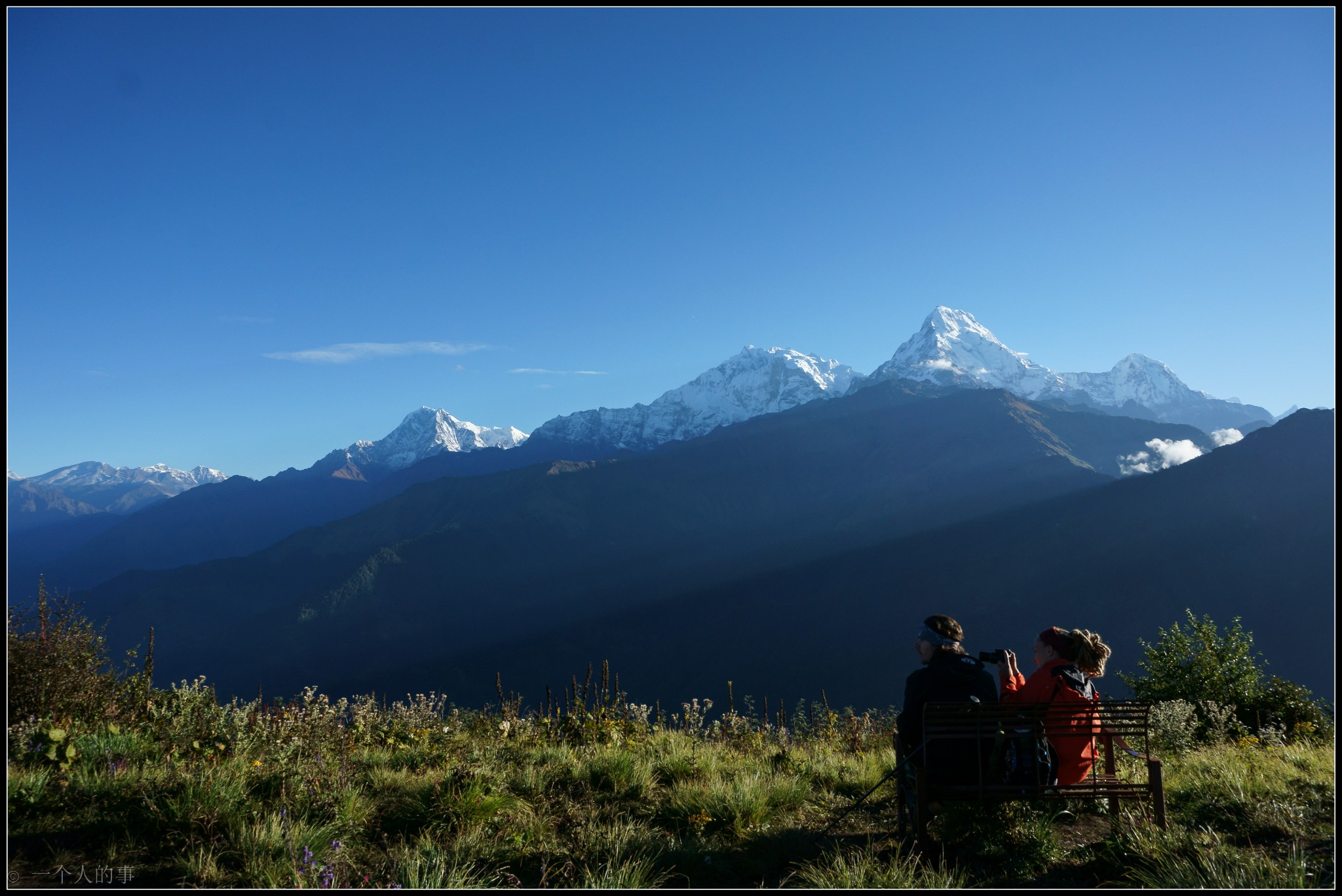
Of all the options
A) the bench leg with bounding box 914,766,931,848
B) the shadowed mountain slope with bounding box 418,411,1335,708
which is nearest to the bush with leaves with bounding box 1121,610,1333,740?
the bench leg with bounding box 914,766,931,848

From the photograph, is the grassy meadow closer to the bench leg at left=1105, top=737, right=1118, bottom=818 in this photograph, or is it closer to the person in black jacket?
the bench leg at left=1105, top=737, right=1118, bottom=818

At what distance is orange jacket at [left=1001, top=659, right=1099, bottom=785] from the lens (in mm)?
4652

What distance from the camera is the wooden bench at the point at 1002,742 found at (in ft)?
14.8

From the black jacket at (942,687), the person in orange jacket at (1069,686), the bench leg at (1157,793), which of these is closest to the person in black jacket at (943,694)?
the black jacket at (942,687)

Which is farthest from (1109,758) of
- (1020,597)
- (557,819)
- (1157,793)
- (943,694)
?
(1020,597)

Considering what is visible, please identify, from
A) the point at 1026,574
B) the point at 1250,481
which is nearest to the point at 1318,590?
the point at 1250,481

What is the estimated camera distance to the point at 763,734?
8523mm

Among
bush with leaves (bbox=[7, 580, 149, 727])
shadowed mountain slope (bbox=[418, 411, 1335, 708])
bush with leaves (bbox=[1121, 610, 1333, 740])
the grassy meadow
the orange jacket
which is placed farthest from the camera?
shadowed mountain slope (bbox=[418, 411, 1335, 708])

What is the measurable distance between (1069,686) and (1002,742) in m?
0.64

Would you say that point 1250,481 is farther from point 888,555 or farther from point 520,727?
point 520,727

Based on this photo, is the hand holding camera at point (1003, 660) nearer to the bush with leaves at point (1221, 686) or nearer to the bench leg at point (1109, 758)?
the bench leg at point (1109, 758)

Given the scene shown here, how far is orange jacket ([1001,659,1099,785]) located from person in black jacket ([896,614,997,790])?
0.99 ft

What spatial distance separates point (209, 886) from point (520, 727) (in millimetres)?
4278

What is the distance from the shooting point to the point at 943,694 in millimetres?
4793
